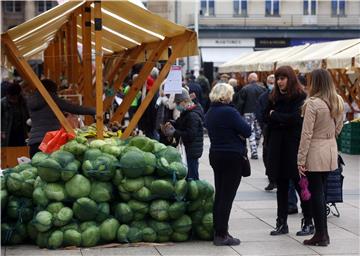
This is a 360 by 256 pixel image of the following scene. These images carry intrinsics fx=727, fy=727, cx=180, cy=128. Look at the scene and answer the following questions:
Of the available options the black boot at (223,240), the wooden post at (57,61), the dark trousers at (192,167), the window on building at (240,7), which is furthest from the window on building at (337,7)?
the black boot at (223,240)

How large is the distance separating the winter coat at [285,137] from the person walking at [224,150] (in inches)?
27.1

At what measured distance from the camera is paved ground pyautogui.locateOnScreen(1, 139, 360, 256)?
734cm

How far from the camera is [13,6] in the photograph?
5047cm

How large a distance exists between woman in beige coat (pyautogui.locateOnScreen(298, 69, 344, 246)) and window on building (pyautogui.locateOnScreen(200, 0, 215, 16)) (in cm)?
3843

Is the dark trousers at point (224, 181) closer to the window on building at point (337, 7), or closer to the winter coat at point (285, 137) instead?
the winter coat at point (285, 137)

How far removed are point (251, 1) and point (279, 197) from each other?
125ft

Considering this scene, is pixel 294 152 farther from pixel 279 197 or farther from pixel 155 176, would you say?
pixel 155 176

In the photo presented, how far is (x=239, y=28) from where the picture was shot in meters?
45.5

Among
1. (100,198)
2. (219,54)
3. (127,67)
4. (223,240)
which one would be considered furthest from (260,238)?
(219,54)

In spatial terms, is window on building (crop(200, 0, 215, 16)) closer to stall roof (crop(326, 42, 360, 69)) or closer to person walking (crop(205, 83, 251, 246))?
stall roof (crop(326, 42, 360, 69))

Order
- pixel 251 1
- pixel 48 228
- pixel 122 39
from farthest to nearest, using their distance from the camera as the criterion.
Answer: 1. pixel 251 1
2. pixel 122 39
3. pixel 48 228

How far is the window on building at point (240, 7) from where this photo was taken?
45.4 m

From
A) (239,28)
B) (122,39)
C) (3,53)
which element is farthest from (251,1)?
(3,53)

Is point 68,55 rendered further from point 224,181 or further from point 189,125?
point 224,181
